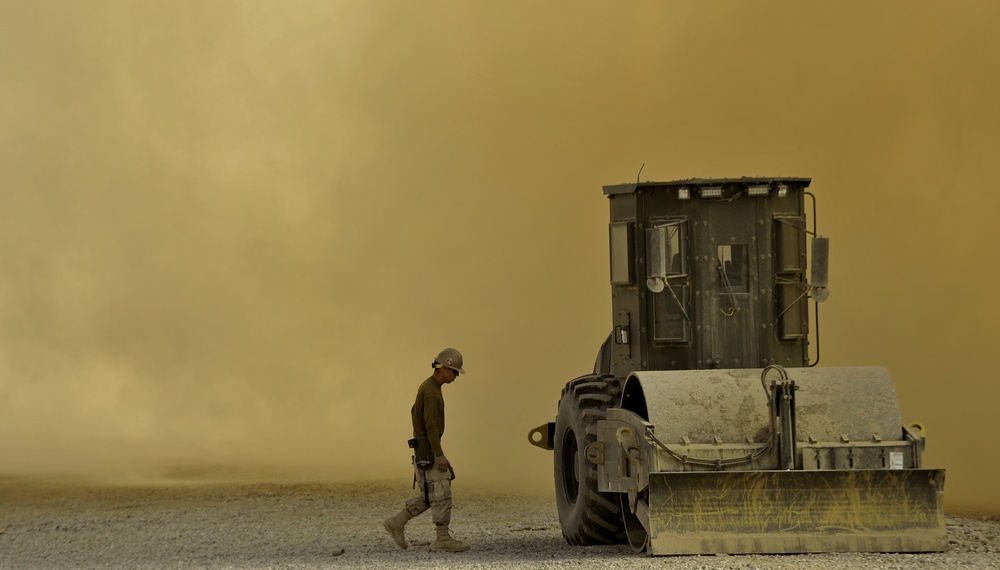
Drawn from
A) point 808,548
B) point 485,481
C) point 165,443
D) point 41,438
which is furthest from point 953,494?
point 41,438

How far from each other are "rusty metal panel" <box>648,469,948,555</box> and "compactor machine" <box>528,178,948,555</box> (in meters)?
0.01

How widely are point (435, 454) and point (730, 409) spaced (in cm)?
281

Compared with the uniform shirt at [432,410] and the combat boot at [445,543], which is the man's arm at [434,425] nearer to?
the uniform shirt at [432,410]

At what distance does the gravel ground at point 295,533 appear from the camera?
10.7 m

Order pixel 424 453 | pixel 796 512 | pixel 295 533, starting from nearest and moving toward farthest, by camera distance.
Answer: pixel 796 512
pixel 424 453
pixel 295 533

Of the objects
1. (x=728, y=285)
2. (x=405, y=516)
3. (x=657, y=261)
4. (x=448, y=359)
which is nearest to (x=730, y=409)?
(x=657, y=261)

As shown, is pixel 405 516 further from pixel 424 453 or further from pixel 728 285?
pixel 728 285

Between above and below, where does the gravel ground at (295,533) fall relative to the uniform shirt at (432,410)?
below

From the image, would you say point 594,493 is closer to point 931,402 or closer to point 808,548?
point 808,548

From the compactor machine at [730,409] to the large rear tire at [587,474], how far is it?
0.02m

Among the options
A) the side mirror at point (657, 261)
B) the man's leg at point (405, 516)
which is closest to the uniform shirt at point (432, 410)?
the man's leg at point (405, 516)

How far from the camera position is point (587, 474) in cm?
1234

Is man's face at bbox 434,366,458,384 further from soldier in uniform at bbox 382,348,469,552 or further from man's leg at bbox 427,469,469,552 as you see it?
man's leg at bbox 427,469,469,552

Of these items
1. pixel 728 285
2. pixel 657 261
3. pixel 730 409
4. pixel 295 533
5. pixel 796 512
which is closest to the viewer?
pixel 796 512
